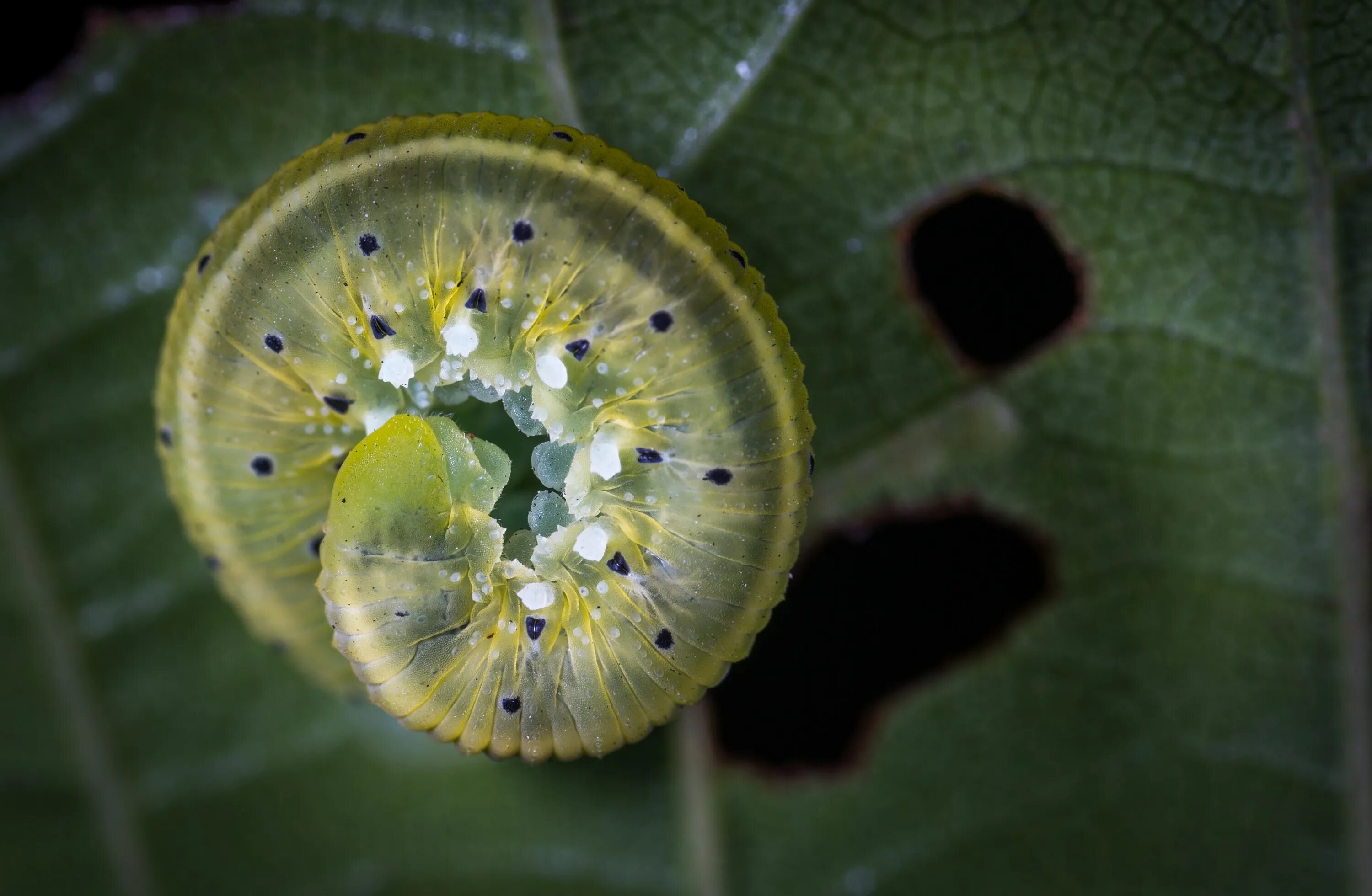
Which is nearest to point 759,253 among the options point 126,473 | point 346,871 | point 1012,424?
point 1012,424

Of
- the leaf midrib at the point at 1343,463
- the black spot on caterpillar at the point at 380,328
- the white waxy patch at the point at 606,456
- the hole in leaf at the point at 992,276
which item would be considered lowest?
the leaf midrib at the point at 1343,463

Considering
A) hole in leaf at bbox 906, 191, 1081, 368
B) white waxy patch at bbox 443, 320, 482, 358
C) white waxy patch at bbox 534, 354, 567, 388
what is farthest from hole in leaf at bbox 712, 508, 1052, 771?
white waxy patch at bbox 443, 320, 482, 358

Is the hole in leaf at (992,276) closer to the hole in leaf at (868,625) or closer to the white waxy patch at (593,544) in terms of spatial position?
the hole in leaf at (868,625)

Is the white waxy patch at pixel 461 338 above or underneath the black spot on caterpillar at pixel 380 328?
underneath

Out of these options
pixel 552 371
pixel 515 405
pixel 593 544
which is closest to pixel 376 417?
pixel 515 405

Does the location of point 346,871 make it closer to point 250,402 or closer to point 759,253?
point 250,402

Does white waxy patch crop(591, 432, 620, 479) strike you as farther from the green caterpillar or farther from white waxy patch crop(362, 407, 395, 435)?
white waxy patch crop(362, 407, 395, 435)

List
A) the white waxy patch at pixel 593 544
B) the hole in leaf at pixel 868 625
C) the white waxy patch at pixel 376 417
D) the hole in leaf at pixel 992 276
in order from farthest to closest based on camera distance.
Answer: the hole in leaf at pixel 868 625, the hole in leaf at pixel 992 276, the white waxy patch at pixel 376 417, the white waxy patch at pixel 593 544

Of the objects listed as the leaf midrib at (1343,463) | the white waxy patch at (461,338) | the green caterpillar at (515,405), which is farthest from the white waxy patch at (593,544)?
the leaf midrib at (1343,463)
